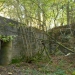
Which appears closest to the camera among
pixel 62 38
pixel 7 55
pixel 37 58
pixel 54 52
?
pixel 7 55

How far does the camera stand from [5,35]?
684 cm

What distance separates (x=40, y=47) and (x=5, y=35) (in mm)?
2116

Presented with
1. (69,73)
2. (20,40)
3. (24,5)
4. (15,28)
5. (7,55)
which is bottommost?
(69,73)

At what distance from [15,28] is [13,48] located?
95 cm

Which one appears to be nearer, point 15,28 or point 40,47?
point 15,28

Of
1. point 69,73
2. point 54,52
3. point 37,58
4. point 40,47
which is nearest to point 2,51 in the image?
point 37,58

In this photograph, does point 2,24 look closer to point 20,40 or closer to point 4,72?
point 20,40

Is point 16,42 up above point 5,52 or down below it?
above

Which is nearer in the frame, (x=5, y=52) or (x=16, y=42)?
(x=5, y=52)

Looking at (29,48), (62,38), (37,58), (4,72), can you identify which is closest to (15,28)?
(29,48)

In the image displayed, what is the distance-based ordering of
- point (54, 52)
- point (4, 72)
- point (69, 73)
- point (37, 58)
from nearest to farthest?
point (4, 72) → point (69, 73) → point (37, 58) → point (54, 52)

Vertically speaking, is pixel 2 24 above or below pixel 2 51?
above

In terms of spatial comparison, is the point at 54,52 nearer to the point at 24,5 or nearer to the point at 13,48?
the point at 13,48

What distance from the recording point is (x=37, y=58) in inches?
288
